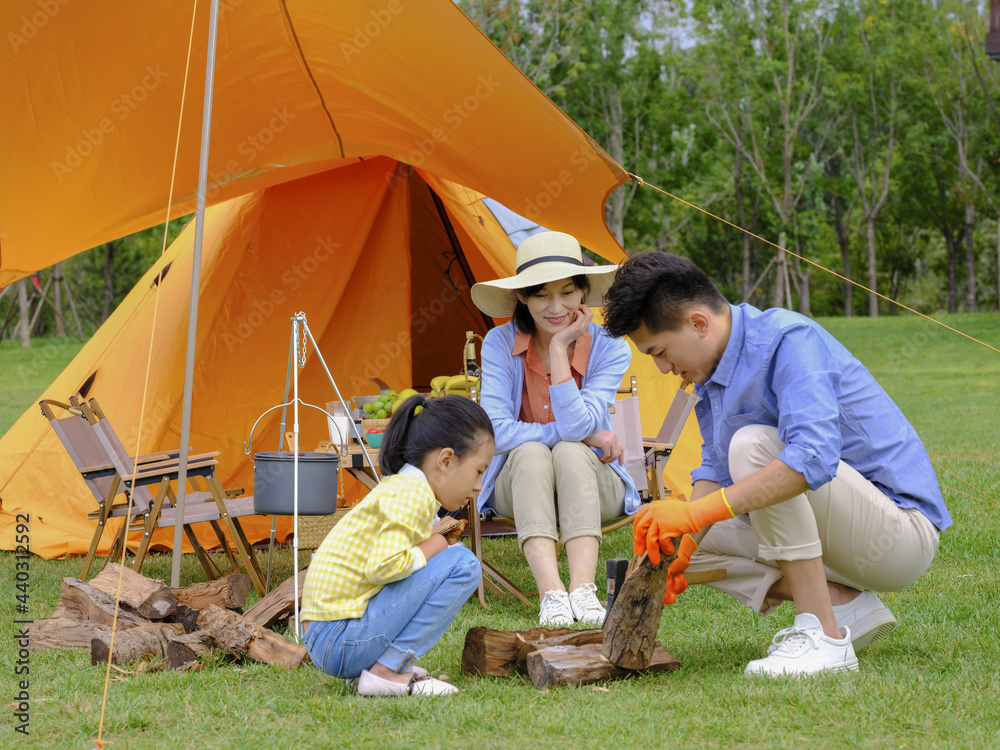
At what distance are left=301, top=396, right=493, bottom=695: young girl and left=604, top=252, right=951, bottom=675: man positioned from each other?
38 cm

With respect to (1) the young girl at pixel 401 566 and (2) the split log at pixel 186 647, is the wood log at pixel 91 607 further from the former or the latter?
(1) the young girl at pixel 401 566

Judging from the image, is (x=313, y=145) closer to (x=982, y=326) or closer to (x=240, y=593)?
(x=240, y=593)

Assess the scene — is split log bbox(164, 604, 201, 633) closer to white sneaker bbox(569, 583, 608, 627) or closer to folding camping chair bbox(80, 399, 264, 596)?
folding camping chair bbox(80, 399, 264, 596)

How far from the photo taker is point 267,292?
470 cm

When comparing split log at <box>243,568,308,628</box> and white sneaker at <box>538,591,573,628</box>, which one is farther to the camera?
split log at <box>243,568,308,628</box>

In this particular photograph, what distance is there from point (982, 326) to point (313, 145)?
13.9 metres

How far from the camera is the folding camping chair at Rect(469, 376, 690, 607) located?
3197 mm

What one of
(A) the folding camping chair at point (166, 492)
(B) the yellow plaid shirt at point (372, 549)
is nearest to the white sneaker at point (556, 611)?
(B) the yellow plaid shirt at point (372, 549)

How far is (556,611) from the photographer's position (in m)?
2.69

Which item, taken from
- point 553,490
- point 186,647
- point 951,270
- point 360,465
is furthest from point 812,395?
point 951,270

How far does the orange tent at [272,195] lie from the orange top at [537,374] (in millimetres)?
768

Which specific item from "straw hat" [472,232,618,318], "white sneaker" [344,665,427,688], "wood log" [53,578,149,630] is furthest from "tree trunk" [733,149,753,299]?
"white sneaker" [344,665,427,688]

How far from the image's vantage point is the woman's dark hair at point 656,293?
6.86 feet

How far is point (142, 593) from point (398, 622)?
1076mm
